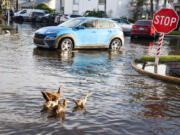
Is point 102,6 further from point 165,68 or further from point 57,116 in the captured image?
point 57,116

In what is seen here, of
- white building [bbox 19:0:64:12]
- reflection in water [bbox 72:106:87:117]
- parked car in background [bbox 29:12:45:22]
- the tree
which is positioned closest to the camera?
reflection in water [bbox 72:106:87:117]

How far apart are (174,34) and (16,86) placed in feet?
98.9

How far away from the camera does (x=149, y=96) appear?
27.5 ft

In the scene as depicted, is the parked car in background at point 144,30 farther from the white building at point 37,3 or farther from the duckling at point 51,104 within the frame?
the white building at point 37,3

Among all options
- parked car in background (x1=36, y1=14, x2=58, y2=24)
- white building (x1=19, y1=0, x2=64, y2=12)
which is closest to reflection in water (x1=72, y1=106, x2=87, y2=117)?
parked car in background (x1=36, y1=14, x2=58, y2=24)

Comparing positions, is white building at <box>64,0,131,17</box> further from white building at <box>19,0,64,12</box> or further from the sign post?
the sign post

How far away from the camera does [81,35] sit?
16891mm

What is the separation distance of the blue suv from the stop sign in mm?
5451

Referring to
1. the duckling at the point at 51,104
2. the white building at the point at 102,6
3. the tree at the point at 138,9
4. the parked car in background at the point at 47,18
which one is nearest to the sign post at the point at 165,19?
the duckling at the point at 51,104

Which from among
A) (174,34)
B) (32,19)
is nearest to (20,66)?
(174,34)

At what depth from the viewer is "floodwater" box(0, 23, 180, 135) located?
5840mm

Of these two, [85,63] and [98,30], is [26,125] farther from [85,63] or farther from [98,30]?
[98,30]

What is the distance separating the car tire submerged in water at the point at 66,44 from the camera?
16.4 m

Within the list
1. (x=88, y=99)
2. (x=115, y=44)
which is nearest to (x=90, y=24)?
(x=115, y=44)
